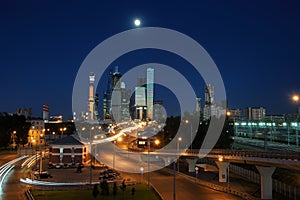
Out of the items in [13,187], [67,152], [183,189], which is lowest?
[183,189]

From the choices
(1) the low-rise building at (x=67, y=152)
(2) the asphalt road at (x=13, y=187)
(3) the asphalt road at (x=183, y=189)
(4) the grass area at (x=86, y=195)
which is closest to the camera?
(4) the grass area at (x=86, y=195)

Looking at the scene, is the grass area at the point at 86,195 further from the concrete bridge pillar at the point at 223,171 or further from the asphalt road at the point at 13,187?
the concrete bridge pillar at the point at 223,171

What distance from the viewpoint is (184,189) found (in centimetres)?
3891

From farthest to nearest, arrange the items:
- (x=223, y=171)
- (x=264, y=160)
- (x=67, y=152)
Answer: (x=67, y=152)
(x=223, y=171)
(x=264, y=160)

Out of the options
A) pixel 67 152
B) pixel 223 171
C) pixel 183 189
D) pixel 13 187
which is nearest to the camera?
pixel 13 187

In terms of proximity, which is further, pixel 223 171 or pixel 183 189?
pixel 223 171

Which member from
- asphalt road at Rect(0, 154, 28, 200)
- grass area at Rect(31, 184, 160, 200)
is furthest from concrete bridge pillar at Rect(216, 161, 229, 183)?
asphalt road at Rect(0, 154, 28, 200)

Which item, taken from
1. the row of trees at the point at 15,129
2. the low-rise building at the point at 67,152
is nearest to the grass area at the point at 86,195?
the low-rise building at the point at 67,152

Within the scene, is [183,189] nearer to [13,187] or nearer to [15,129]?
[13,187]

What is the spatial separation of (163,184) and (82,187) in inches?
403

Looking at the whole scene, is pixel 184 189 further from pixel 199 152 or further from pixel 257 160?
pixel 199 152

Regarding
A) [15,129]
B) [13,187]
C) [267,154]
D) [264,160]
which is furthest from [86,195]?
[15,129]

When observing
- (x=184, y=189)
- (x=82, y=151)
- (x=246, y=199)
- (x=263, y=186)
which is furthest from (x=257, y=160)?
(x=82, y=151)

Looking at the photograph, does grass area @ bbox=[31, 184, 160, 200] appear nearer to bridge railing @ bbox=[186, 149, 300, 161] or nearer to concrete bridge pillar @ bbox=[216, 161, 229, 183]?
bridge railing @ bbox=[186, 149, 300, 161]
